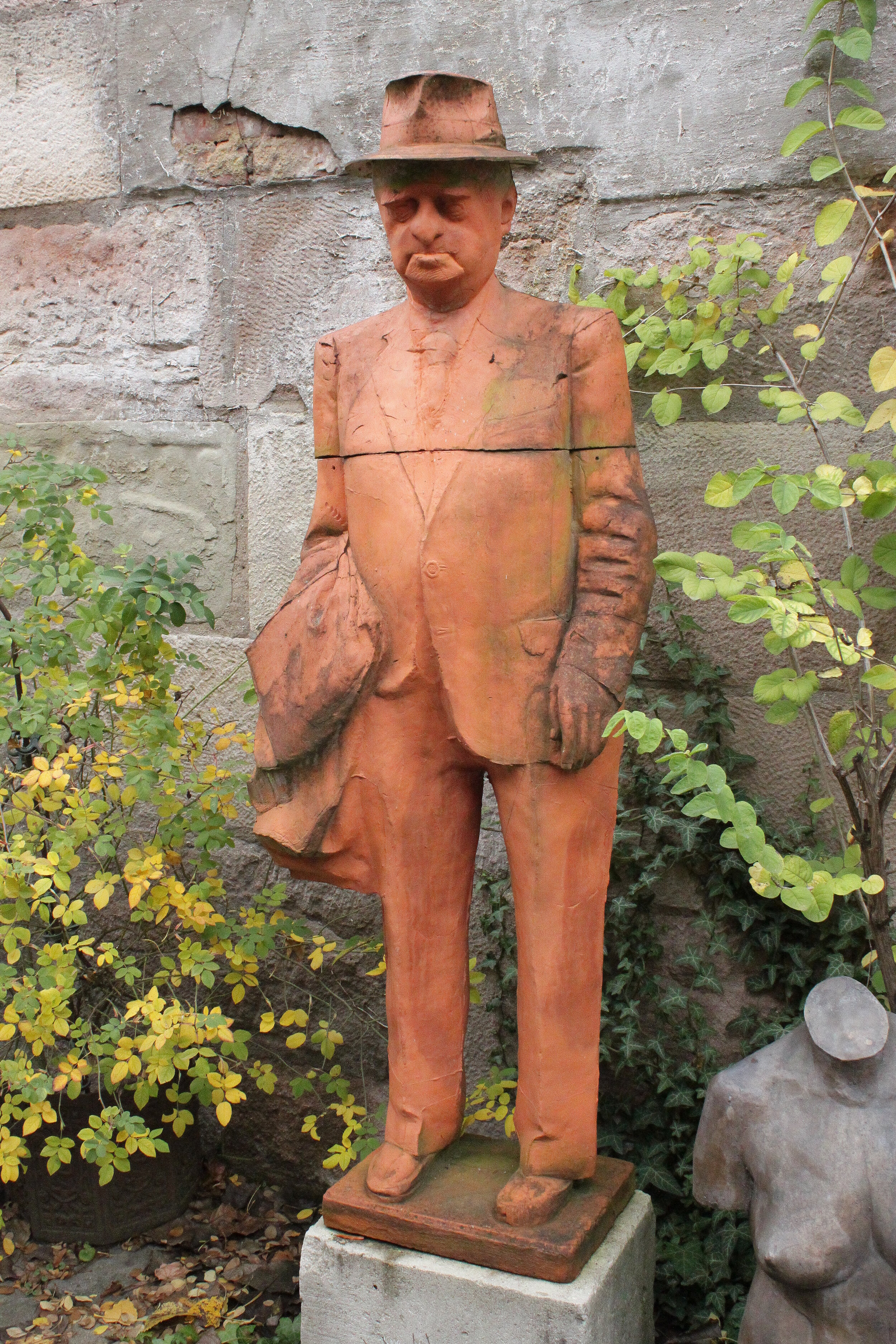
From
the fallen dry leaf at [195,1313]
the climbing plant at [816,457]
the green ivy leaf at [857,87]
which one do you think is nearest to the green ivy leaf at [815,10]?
the climbing plant at [816,457]

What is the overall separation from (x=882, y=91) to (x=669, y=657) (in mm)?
1161

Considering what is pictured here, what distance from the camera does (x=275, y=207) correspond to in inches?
117

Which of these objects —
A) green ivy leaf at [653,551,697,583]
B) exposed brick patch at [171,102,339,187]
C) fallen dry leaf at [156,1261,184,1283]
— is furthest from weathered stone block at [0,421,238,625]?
fallen dry leaf at [156,1261,184,1283]

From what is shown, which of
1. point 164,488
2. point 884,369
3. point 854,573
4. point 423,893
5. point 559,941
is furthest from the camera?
point 164,488

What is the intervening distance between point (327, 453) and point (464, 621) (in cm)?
A: 42

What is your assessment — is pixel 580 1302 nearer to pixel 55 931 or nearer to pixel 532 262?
pixel 55 931

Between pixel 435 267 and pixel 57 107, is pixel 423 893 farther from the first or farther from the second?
pixel 57 107

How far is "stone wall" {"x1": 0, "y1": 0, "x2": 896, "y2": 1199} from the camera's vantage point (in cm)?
256

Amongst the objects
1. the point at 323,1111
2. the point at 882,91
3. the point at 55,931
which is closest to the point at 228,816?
the point at 55,931

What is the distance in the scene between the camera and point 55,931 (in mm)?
2957

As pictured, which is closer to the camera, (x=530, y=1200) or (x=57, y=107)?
(x=530, y=1200)

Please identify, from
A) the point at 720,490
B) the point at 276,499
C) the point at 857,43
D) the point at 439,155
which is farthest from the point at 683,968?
the point at 857,43

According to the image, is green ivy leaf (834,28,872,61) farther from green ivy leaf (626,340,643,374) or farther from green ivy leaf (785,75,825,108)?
green ivy leaf (626,340,643,374)

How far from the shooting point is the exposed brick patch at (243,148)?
2.92m
